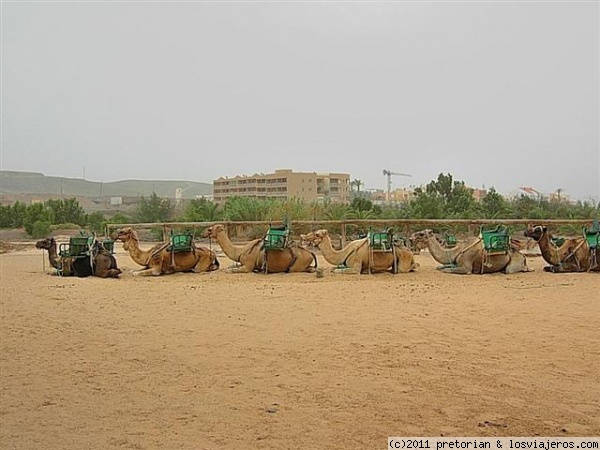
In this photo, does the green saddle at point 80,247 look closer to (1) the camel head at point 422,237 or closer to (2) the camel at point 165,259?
(2) the camel at point 165,259

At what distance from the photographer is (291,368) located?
513cm

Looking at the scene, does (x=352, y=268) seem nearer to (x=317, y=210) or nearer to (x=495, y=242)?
(x=495, y=242)

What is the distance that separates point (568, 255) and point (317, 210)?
12.9 meters

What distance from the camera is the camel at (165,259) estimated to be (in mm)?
12539

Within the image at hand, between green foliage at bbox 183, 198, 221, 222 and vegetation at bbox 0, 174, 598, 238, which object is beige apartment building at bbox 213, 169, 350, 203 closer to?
vegetation at bbox 0, 174, 598, 238

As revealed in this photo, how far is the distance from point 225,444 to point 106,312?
463 centimetres

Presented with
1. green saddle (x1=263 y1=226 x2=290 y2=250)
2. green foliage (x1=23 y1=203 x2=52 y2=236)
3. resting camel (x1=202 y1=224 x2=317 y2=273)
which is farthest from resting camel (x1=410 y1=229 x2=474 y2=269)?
green foliage (x1=23 y1=203 x2=52 y2=236)

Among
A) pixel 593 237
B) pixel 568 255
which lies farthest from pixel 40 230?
pixel 593 237

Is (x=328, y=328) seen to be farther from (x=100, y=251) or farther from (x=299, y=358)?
(x=100, y=251)

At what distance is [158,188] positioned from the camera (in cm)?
8975

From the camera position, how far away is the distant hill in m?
67.8

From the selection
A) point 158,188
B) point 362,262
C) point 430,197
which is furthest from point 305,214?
point 158,188

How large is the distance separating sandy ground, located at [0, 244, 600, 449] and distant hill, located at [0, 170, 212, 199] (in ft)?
191

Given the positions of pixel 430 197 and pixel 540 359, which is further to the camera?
pixel 430 197
